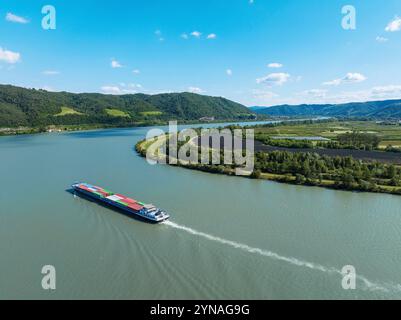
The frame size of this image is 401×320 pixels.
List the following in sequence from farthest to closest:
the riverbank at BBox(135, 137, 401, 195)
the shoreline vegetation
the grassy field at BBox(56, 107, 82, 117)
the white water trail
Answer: the grassy field at BBox(56, 107, 82, 117) < the shoreline vegetation < the riverbank at BBox(135, 137, 401, 195) < the white water trail

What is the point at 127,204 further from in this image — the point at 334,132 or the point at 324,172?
the point at 334,132

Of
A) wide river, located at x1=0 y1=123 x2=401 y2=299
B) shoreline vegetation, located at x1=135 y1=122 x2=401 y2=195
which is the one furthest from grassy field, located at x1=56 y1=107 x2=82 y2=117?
shoreline vegetation, located at x1=135 y1=122 x2=401 y2=195

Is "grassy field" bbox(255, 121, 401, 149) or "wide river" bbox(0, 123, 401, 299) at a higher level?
"grassy field" bbox(255, 121, 401, 149)
